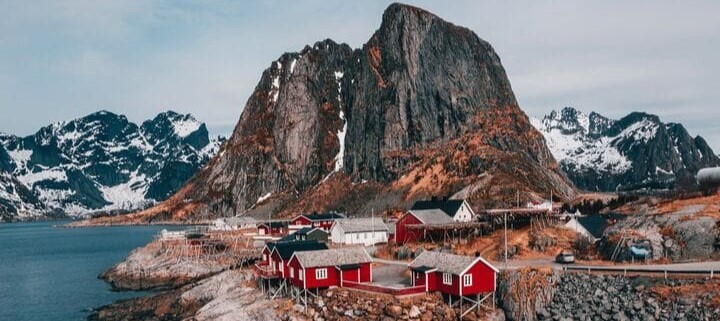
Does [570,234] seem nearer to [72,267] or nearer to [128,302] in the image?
[128,302]

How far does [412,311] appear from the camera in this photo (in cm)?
5312

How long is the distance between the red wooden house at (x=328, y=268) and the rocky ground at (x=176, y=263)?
26.8m

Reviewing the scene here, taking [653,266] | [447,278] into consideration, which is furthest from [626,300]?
[447,278]

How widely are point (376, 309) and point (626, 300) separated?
20039 mm

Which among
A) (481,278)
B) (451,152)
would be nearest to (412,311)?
(481,278)

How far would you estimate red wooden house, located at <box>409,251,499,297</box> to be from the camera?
53.6 meters

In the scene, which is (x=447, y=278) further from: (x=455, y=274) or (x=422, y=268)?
(x=422, y=268)

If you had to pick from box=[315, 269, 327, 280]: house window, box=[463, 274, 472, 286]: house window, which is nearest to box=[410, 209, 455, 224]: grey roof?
box=[315, 269, 327, 280]: house window

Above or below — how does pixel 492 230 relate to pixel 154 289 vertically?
above

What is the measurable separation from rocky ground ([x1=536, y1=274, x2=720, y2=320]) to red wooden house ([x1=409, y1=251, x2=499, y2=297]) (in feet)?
16.4

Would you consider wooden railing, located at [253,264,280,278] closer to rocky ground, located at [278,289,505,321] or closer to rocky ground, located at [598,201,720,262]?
rocky ground, located at [278,289,505,321]

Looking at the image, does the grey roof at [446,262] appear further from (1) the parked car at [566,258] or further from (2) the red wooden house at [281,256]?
(2) the red wooden house at [281,256]

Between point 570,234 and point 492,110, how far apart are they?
405ft

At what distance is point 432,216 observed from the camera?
8925 centimetres
